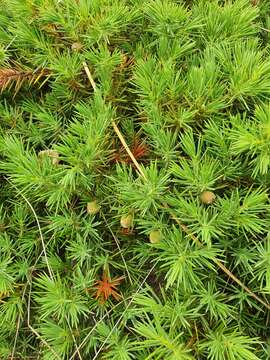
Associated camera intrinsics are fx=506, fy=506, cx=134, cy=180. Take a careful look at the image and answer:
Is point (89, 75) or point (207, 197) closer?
point (207, 197)

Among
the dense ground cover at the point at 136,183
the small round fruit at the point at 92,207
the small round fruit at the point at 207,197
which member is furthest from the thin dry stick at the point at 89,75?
the small round fruit at the point at 207,197

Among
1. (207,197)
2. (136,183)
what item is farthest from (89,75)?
(207,197)

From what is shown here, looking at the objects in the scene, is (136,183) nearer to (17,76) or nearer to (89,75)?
(89,75)

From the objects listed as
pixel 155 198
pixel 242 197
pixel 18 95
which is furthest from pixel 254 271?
pixel 18 95

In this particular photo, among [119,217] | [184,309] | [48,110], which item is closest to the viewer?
[184,309]

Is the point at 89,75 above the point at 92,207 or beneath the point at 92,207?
above

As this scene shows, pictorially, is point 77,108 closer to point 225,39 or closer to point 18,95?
point 18,95

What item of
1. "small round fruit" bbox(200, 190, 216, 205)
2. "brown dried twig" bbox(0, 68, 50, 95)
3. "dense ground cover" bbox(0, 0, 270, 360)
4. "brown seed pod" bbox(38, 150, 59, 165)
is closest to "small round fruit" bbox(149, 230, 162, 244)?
"dense ground cover" bbox(0, 0, 270, 360)
